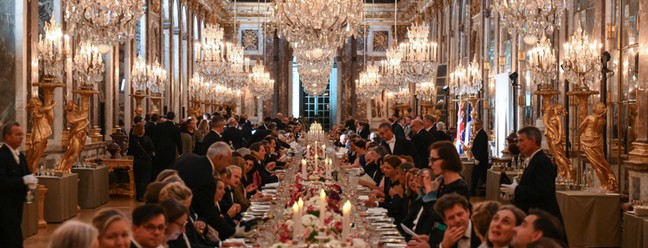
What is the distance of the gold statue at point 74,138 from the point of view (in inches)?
586

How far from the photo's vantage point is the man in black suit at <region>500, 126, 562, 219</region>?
26.9ft

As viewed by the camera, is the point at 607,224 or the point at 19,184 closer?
the point at 19,184

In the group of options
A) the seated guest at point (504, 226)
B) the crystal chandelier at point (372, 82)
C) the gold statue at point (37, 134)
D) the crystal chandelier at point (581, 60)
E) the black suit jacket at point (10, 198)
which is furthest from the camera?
the crystal chandelier at point (372, 82)

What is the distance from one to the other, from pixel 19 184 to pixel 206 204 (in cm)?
246

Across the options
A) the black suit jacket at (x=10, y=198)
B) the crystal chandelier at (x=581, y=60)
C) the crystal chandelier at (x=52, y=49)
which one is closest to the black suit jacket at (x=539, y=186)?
the crystal chandelier at (x=581, y=60)

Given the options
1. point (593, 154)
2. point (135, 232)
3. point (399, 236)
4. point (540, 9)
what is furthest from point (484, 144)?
point (135, 232)

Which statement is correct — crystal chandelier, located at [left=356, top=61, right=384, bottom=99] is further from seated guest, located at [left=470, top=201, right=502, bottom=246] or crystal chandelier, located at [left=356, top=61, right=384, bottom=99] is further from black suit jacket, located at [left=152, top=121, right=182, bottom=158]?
seated guest, located at [left=470, top=201, right=502, bottom=246]

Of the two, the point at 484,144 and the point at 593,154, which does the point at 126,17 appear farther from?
the point at 484,144

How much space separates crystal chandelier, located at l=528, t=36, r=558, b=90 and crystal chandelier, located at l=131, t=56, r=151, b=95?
11.6 metres

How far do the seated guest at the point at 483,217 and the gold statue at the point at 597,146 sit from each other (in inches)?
262

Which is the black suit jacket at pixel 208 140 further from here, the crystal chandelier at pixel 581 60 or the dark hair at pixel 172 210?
the dark hair at pixel 172 210

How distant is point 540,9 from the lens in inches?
397

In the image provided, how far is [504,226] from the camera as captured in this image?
17.5ft

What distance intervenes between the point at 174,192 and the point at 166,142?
1227 cm
